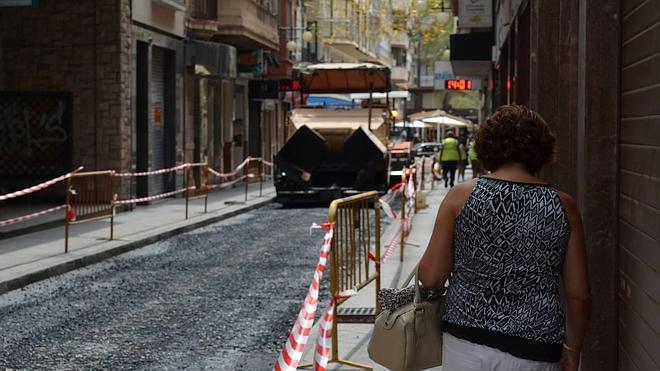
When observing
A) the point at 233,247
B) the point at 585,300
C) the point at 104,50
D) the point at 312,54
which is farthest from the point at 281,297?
the point at 312,54

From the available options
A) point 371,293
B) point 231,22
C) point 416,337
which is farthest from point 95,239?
point 231,22

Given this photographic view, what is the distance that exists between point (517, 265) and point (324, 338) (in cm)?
360

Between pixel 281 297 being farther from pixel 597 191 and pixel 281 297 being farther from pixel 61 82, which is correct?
pixel 61 82

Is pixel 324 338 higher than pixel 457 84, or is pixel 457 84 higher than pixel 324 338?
pixel 457 84

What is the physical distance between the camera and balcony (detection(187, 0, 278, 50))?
3272 cm

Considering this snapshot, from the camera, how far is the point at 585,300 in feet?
13.7

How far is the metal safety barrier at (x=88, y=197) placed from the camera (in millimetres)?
16219

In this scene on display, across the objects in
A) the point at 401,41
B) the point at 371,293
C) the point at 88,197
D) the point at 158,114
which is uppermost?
the point at 401,41

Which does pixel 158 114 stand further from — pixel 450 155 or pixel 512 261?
pixel 512 261

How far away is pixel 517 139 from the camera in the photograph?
13.8 ft

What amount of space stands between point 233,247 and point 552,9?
9.80 m

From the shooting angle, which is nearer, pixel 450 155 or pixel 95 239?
pixel 95 239

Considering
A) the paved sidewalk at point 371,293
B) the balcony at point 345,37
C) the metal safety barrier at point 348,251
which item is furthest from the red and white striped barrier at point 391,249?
the balcony at point 345,37

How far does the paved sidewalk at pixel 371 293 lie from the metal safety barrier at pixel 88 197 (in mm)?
3937
